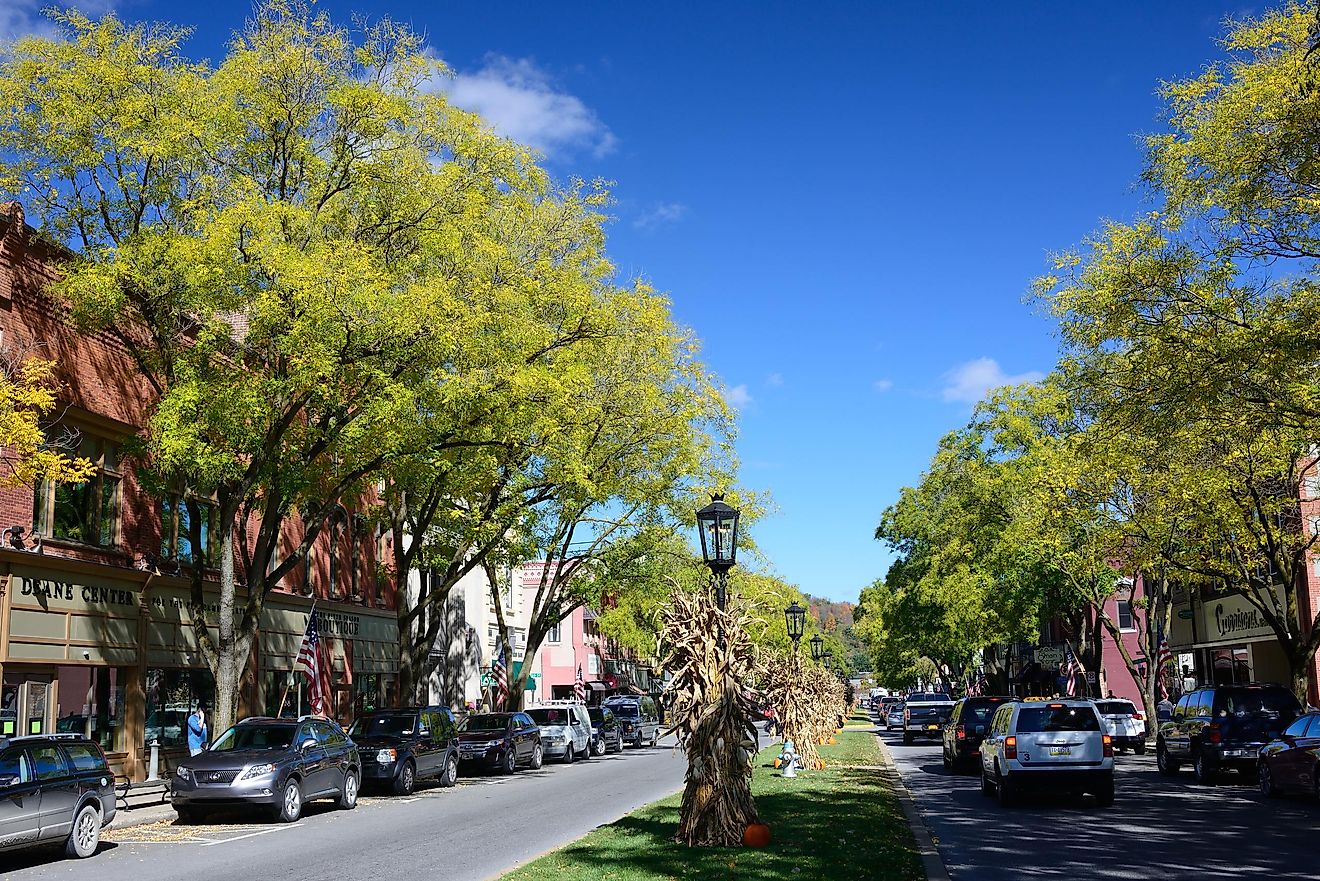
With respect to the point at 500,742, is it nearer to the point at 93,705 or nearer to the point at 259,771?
the point at 93,705

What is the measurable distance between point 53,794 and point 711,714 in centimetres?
839

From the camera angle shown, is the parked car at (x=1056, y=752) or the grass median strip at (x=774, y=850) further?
the parked car at (x=1056, y=752)

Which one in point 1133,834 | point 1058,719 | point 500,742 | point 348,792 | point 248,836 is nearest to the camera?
point 1133,834

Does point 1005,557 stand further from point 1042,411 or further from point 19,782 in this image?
point 19,782

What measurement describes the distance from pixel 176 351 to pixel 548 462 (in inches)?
429

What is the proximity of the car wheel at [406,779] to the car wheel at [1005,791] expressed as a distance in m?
11.7

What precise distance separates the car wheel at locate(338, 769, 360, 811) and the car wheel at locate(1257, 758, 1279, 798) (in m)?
15.7

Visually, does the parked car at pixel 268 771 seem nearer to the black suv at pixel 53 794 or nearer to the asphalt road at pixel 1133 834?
the black suv at pixel 53 794

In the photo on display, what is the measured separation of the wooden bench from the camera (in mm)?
21509

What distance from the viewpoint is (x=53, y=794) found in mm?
14930

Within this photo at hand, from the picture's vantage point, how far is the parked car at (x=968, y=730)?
90.1 feet

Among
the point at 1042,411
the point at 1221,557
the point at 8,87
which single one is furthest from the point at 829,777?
the point at 1042,411

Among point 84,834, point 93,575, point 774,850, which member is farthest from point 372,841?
point 93,575

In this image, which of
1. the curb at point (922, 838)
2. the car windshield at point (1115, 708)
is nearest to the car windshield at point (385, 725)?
the curb at point (922, 838)
